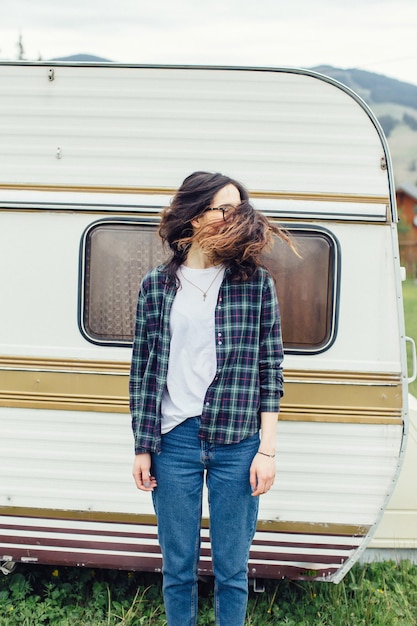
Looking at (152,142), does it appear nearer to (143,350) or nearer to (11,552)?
(143,350)

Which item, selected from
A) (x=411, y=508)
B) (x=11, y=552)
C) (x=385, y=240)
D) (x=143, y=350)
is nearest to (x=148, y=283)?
(x=143, y=350)

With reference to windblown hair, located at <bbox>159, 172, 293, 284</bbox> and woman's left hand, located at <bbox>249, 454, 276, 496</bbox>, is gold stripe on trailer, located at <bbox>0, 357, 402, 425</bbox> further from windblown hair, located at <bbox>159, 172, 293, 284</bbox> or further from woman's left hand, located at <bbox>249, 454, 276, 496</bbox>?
windblown hair, located at <bbox>159, 172, 293, 284</bbox>

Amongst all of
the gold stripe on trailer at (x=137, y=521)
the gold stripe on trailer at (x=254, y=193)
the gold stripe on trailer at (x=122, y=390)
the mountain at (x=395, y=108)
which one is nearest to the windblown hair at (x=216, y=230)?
the gold stripe on trailer at (x=254, y=193)

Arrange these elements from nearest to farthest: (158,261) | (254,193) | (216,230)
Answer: (216,230) < (254,193) < (158,261)

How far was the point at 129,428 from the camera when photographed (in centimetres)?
340

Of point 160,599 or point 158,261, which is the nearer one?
point 158,261

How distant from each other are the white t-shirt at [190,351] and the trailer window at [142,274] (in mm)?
928

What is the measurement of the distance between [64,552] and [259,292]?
6.43 ft

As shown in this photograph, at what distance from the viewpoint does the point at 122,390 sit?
3.38 m

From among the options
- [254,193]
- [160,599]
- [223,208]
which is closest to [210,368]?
[223,208]

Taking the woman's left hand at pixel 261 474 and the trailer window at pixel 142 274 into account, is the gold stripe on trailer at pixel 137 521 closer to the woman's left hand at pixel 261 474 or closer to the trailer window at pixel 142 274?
the trailer window at pixel 142 274

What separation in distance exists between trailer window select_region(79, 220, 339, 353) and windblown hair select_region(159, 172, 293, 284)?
2.63 ft

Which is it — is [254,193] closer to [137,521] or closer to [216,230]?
[216,230]

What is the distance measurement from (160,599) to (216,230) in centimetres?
229
